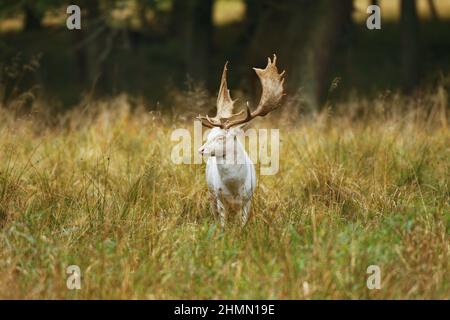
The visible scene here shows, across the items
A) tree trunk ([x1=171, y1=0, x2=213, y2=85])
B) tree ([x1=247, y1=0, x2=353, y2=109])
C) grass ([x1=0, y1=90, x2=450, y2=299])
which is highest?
tree trunk ([x1=171, y1=0, x2=213, y2=85])

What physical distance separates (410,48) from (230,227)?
11.6 metres

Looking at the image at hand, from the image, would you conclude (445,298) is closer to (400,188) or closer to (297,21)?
(400,188)

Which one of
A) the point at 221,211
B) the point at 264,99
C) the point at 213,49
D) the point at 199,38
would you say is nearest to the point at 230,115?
the point at 264,99

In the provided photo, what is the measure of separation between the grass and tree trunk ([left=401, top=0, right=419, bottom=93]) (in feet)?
26.9

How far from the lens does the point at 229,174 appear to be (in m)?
6.27

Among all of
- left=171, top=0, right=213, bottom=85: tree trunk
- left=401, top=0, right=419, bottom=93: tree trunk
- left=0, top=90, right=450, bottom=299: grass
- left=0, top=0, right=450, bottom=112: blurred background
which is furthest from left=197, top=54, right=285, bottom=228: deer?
left=171, top=0, right=213, bottom=85: tree trunk

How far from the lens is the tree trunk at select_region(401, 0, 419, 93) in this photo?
16.5 metres

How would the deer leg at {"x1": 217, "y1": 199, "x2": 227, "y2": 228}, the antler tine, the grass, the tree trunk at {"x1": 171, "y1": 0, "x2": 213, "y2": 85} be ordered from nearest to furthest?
the grass → the deer leg at {"x1": 217, "y1": 199, "x2": 227, "y2": 228} → the antler tine → the tree trunk at {"x1": 171, "y1": 0, "x2": 213, "y2": 85}

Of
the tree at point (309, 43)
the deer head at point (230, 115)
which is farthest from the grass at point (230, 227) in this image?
the tree at point (309, 43)

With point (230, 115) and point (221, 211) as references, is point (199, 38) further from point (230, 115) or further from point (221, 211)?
point (221, 211)

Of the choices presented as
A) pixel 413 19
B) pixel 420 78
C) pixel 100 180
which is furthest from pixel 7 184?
pixel 420 78

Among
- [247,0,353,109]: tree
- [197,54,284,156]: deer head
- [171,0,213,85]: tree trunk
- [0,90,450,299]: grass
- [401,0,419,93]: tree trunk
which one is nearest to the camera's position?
[0,90,450,299]: grass

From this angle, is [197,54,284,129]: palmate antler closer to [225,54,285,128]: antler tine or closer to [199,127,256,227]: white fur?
[225,54,285,128]: antler tine
